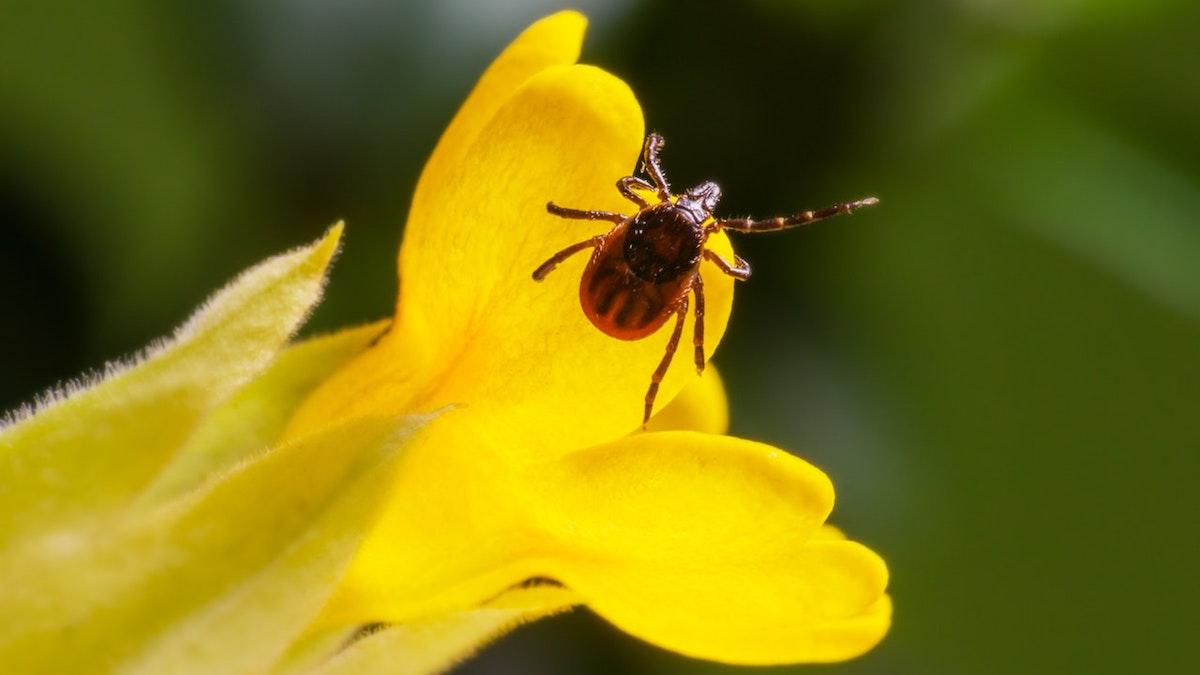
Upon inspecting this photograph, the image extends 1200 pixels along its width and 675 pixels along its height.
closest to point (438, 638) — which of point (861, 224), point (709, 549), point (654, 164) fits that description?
point (709, 549)

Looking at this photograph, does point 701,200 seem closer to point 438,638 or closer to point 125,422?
point 438,638

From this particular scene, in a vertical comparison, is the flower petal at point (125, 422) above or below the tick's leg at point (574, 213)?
below

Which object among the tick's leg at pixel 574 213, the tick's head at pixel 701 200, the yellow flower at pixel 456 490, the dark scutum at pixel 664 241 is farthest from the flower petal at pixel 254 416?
the tick's head at pixel 701 200

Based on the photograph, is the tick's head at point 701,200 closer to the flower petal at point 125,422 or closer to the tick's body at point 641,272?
the tick's body at point 641,272

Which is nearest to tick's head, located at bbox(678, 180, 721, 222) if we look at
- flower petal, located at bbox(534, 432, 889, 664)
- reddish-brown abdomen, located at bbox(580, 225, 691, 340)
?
reddish-brown abdomen, located at bbox(580, 225, 691, 340)

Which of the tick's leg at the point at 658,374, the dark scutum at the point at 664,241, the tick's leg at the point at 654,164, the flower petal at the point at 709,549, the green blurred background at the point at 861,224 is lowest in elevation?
the flower petal at the point at 709,549

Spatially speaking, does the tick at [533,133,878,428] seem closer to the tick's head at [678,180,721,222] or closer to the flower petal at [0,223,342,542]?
the tick's head at [678,180,721,222]
